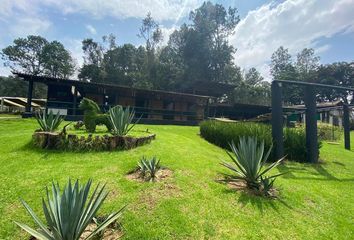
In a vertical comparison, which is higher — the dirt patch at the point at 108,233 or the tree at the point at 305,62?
the tree at the point at 305,62

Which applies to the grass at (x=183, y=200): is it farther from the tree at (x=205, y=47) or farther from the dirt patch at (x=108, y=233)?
the tree at (x=205, y=47)

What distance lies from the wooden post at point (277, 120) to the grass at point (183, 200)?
8.11 ft

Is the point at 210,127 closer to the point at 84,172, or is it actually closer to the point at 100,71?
the point at 84,172

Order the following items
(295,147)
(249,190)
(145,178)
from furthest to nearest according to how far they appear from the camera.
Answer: (295,147) → (249,190) → (145,178)

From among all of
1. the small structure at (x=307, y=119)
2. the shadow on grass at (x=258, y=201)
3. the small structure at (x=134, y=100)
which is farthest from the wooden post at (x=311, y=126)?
the small structure at (x=134, y=100)

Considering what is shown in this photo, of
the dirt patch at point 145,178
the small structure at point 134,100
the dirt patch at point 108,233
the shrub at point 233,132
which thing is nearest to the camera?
the dirt patch at point 108,233

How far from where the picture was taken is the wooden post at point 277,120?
35.2 ft

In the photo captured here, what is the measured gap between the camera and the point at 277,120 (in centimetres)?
1097

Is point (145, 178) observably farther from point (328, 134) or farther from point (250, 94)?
point (250, 94)

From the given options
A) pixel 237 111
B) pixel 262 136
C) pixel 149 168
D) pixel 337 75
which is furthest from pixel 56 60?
pixel 337 75

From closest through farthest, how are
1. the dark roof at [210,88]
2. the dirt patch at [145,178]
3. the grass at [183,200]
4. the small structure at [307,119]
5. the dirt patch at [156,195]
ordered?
the grass at [183,200] < the dirt patch at [156,195] < the dirt patch at [145,178] < the small structure at [307,119] < the dark roof at [210,88]

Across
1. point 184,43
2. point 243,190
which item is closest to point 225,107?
point 184,43

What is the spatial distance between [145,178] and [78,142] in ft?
11.1

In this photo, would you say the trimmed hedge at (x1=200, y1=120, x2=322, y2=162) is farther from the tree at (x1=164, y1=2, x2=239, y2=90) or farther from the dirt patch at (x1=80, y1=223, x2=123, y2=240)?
the tree at (x1=164, y1=2, x2=239, y2=90)
